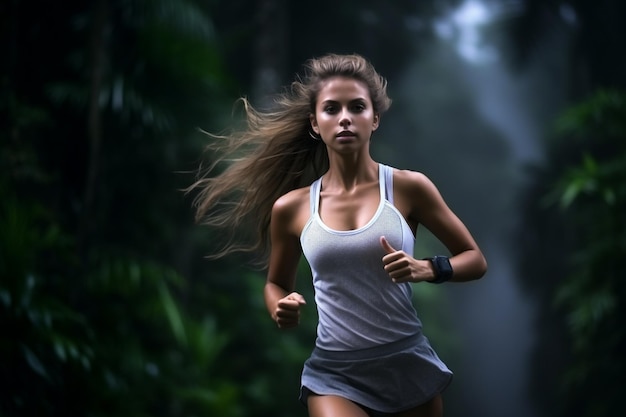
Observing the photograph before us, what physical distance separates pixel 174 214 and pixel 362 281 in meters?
7.12

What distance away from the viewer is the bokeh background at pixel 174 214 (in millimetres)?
6051

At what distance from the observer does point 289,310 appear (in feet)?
8.87

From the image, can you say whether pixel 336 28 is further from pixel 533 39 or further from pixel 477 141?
pixel 477 141

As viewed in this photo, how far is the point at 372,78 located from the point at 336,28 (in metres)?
11.1

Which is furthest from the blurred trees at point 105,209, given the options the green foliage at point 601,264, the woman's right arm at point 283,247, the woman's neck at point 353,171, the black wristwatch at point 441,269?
the green foliage at point 601,264

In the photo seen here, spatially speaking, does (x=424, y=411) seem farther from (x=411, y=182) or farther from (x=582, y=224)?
(x=582, y=224)

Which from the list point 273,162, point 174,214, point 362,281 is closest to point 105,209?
point 174,214

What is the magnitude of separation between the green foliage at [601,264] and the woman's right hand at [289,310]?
579cm

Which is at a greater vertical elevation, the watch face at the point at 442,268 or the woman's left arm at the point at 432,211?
the woman's left arm at the point at 432,211

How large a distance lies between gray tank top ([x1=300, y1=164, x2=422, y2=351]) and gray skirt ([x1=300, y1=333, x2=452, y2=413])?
0.03 meters

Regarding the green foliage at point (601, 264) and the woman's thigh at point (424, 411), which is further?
the green foliage at point (601, 264)

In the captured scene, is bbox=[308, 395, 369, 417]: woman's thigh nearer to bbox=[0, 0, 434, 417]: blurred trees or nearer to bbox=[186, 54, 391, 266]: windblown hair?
bbox=[186, 54, 391, 266]: windblown hair

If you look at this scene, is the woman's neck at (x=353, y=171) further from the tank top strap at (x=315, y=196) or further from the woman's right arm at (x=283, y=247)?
the woman's right arm at (x=283, y=247)

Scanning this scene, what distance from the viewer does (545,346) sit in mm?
14664
